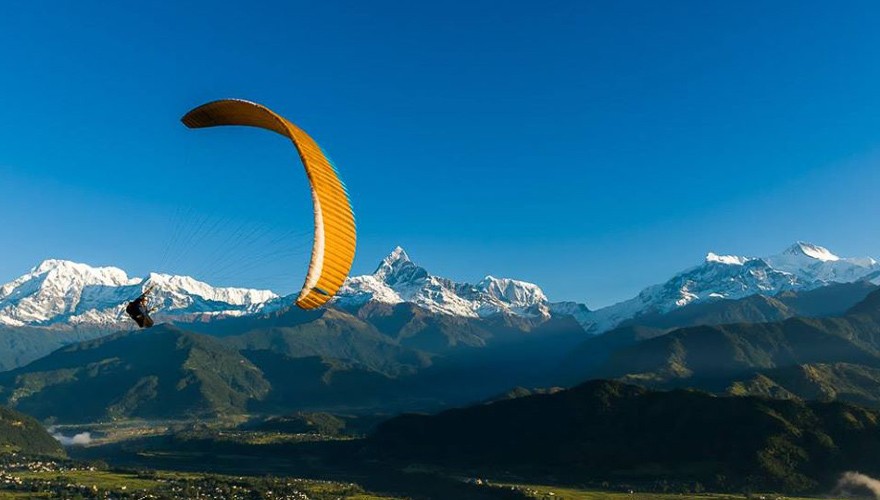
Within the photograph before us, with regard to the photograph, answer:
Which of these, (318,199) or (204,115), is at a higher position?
(204,115)

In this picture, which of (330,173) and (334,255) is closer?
(334,255)

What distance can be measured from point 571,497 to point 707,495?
39.0m

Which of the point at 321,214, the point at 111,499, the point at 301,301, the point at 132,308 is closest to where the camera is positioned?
the point at 301,301

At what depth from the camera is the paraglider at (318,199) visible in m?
42.0

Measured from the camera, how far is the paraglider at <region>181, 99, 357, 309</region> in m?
42.0

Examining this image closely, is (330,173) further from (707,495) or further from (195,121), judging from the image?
(707,495)

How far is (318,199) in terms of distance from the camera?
4366 cm

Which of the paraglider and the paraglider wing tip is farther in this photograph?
the paraglider wing tip

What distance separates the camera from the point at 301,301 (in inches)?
1592

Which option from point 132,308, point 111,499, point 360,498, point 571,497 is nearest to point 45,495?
point 111,499

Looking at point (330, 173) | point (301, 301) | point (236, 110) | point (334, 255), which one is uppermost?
point (236, 110)

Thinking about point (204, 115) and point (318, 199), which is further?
point (204, 115)

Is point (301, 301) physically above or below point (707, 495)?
above

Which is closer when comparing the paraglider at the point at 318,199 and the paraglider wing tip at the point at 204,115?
the paraglider at the point at 318,199
